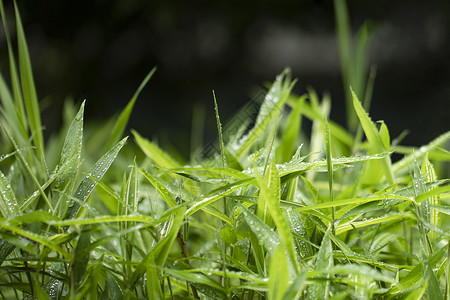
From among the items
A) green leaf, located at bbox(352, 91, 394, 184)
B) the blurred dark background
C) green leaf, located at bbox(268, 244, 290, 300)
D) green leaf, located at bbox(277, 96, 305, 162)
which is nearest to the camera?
green leaf, located at bbox(268, 244, 290, 300)

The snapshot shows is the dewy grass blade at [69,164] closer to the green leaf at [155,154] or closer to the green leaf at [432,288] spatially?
the green leaf at [155,154]

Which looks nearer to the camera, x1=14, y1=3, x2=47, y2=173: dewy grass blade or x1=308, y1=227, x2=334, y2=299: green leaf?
x1=308, y1=227, x2=334, y2=299: green leaf

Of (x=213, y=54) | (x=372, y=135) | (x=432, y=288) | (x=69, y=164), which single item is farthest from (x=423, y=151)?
(x=213, y=54)

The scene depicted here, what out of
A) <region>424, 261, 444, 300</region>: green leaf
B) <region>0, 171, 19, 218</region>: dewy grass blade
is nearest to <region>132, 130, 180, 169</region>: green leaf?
<region>0, 171, 19, 218</region>: dewy grass blade

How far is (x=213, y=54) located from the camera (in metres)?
3.00

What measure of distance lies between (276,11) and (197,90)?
0.67 metres

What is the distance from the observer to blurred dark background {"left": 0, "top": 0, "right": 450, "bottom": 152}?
2398 mm

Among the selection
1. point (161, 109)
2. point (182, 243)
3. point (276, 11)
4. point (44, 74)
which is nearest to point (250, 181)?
point (182, 243)


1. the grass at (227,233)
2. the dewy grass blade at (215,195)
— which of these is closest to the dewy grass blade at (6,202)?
the grass at (227,233)

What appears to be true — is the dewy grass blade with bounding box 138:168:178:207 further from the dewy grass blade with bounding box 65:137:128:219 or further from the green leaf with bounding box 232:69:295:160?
the green leaf with bounding box 232:69:295:160

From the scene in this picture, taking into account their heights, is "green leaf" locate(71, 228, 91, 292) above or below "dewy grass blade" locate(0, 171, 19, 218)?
below

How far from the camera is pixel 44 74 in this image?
2391 millimetres

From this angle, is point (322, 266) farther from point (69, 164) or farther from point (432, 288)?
point (69, 164)

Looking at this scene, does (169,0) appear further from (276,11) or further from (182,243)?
(182,243)
